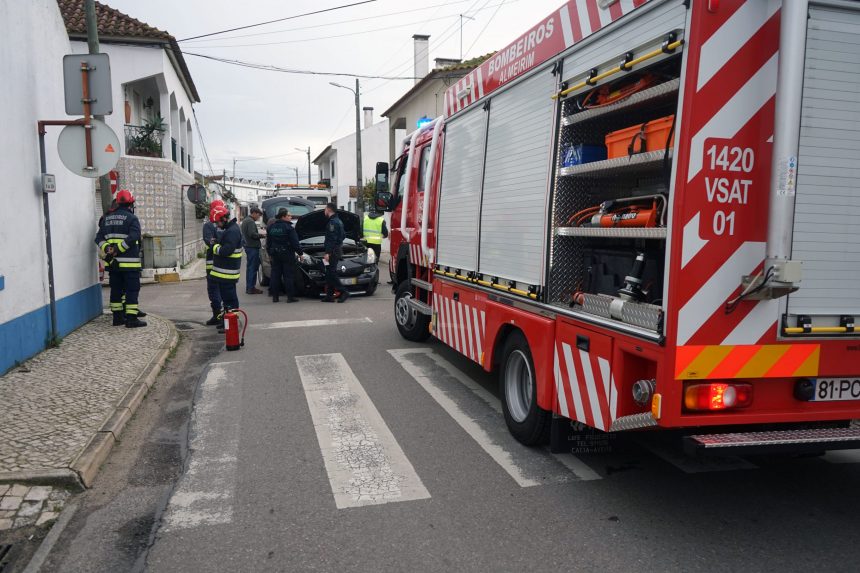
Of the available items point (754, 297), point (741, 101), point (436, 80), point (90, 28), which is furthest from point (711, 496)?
point (436, 80)

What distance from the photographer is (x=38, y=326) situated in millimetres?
7488

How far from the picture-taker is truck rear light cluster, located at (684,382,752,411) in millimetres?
3277

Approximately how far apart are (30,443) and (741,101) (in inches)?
201

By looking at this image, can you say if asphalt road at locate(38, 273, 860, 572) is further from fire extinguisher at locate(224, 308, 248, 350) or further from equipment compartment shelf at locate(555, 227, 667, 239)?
fire extinguisher at locate(224, 308, 248, 350)

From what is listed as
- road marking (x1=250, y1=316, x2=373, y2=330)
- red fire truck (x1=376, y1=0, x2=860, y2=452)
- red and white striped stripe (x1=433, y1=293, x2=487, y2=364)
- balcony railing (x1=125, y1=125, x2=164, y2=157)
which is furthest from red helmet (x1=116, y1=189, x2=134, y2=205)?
balcony railing (x1=125, y1=125, x2=164, y2=157)

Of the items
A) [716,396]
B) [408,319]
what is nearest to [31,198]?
[408,319]

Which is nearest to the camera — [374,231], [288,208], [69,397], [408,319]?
[69,397]

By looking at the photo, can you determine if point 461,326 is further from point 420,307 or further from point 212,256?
point 212,256

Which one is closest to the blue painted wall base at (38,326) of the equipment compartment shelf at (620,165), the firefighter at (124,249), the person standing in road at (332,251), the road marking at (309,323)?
the firefighter at (124,249)

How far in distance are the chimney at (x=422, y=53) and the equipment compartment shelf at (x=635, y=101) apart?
27.7m

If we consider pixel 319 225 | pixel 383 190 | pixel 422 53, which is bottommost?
pixel 319 225

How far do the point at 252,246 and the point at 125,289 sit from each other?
5028mm

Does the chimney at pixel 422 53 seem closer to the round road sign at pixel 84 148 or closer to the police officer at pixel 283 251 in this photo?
the police officer at pixel 283 251

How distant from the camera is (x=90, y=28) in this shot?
447 inches
